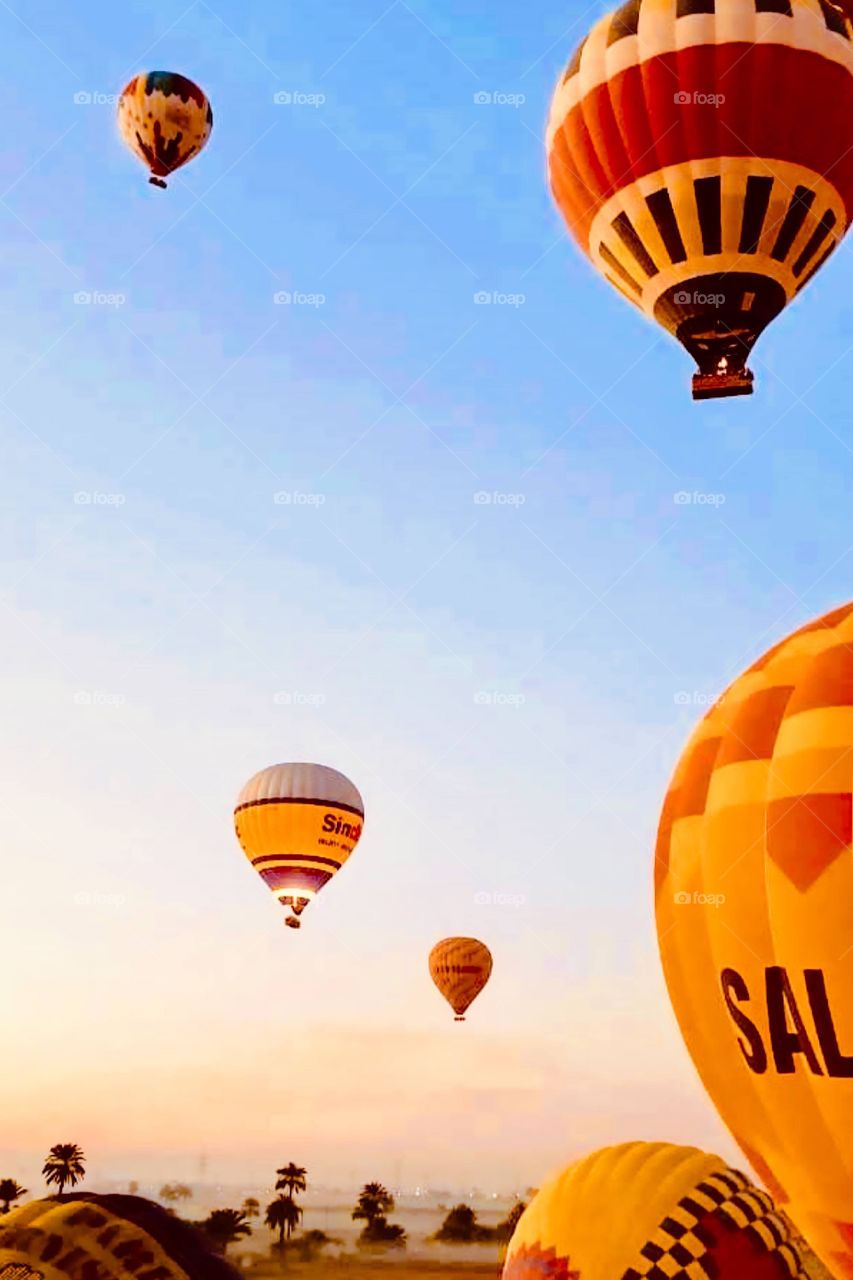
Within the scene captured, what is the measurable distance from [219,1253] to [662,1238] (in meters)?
5.96

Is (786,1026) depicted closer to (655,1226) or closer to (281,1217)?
(655,1226)

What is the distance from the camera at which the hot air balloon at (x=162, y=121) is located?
92.3ft

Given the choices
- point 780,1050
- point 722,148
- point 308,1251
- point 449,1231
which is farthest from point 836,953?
point 449,1231

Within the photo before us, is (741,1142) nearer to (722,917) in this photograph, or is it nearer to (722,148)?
(722,917)

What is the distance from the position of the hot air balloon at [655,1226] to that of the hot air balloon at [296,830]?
1411 cm

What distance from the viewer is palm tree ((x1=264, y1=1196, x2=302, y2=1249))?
84188 millimetres

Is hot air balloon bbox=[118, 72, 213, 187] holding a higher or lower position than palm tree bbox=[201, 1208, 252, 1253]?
higher

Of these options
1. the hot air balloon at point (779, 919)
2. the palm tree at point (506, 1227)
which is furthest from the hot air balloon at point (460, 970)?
the palm tree at point (506, 1227)

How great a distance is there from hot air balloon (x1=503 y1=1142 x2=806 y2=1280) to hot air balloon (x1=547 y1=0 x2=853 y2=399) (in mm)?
8842

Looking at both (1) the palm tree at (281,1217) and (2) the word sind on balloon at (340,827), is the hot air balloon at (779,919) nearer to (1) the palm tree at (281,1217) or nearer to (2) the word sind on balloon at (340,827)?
(2) the word sind on balloon at (340,827)

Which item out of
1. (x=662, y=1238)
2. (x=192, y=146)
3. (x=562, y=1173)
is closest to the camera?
(x=662, y=1238)

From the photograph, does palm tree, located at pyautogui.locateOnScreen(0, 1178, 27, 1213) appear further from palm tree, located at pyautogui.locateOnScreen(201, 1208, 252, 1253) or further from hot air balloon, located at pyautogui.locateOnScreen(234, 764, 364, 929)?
hot air balloon, located at pyautogui.locateOnScreen(234, 764, 364, 929)

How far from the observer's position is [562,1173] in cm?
1731

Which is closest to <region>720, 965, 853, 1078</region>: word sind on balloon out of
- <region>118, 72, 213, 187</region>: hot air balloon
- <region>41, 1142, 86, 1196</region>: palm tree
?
<region>118, 72, 213, 187</region>: hot air balloon
